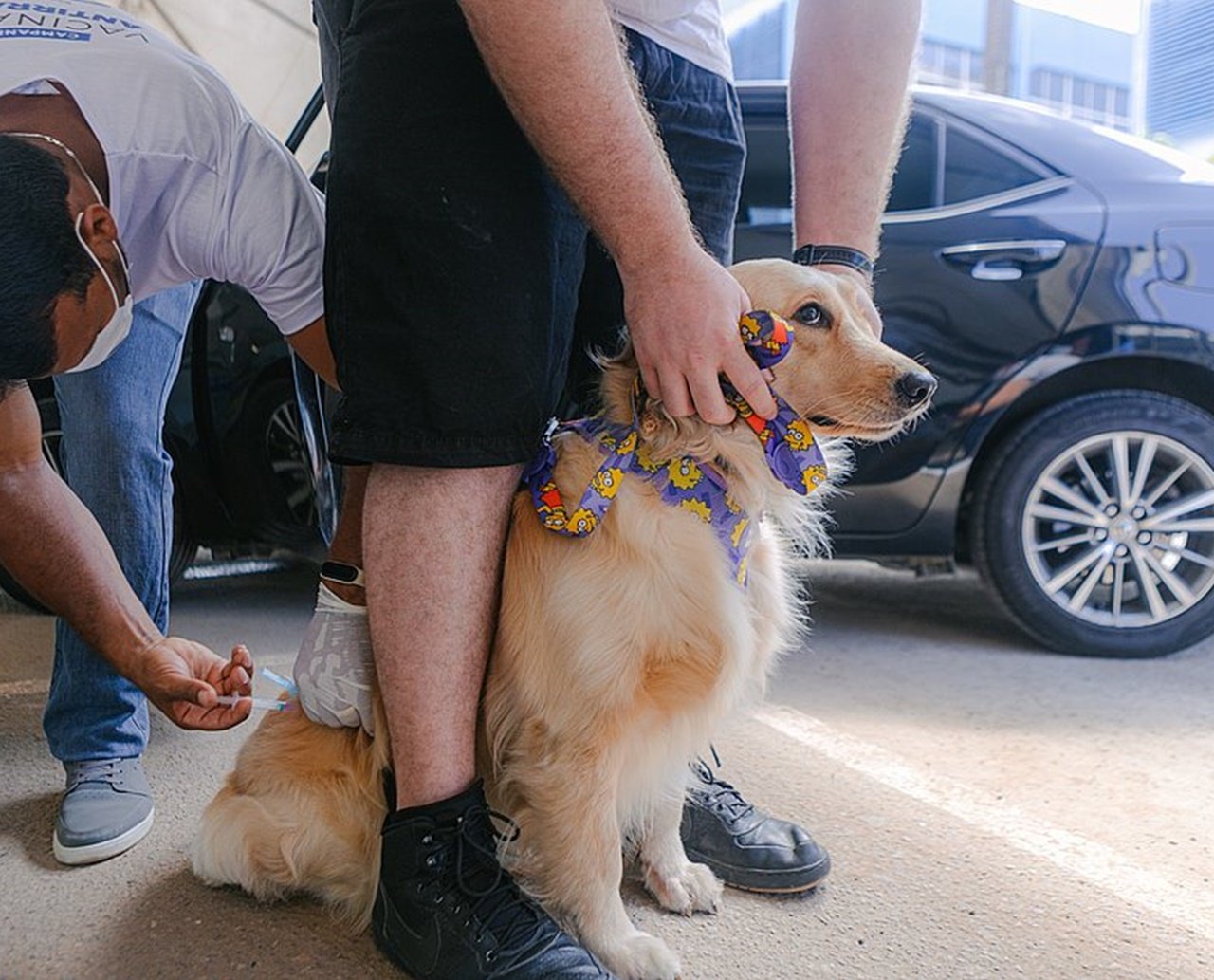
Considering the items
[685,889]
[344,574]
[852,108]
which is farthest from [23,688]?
[852,108]

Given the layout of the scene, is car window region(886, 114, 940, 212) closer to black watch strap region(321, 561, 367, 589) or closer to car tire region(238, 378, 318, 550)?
car tire region(238, 378, 318, 550)

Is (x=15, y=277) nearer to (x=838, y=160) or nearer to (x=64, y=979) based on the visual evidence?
(x=64, y=979)

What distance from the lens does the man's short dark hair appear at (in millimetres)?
1266

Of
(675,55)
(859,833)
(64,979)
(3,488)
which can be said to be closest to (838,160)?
(675,55)

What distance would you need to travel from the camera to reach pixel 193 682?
1.59 m

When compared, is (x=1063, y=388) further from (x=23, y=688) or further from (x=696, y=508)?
(x=23, y=688)

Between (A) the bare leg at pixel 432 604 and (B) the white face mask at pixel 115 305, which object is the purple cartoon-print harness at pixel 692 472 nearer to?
(A) the bare leg at pixel 432 604

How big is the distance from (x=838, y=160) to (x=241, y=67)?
5.35m

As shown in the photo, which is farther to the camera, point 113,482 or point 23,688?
point 23,688

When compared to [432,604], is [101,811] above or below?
below

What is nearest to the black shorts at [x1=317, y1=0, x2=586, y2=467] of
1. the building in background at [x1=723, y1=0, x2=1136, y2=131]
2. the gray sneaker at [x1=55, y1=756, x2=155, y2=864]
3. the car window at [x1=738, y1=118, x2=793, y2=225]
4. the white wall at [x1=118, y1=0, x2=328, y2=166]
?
the gray sneaker at [x1=55, y1=756, x2=155, y2=864]

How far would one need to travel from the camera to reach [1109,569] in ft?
9.77

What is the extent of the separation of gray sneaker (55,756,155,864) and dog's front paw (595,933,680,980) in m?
0.91

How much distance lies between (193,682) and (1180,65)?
20.6m
